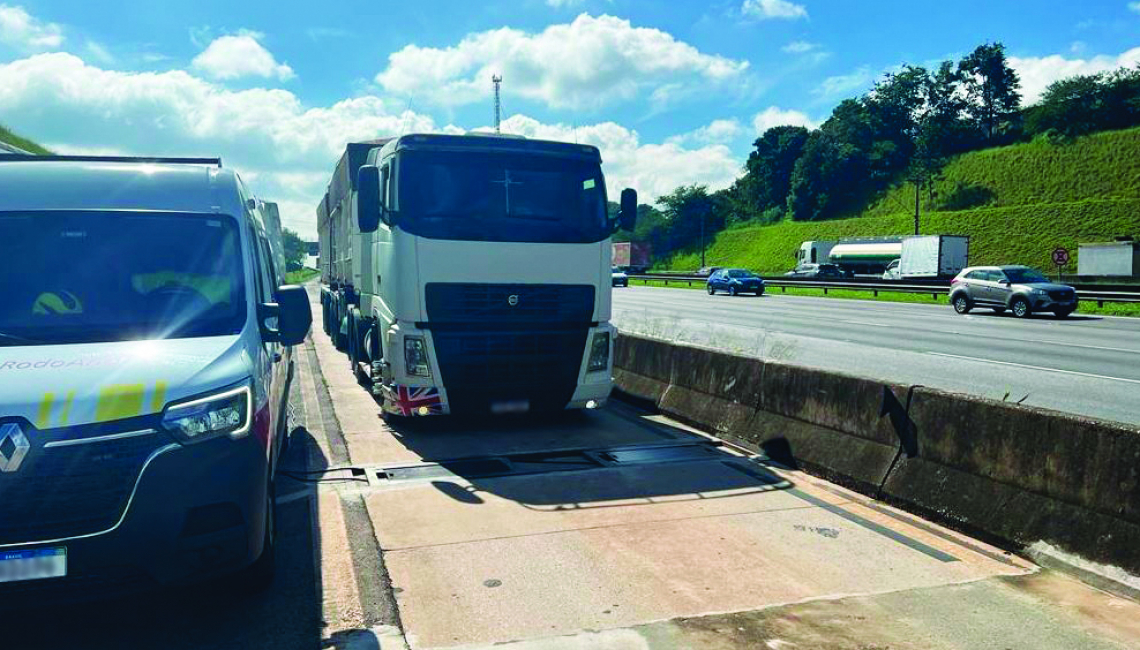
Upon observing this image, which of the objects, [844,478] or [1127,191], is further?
[1127,191]

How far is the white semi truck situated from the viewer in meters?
8.21

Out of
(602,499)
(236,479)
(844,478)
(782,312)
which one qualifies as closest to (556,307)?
(602,499)

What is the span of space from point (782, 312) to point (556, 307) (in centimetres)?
2161

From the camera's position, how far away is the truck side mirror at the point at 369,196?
28.4 feet

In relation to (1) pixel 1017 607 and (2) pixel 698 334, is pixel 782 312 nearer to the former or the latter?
(2) pixel 698 334

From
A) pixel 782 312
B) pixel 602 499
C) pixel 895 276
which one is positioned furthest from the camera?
pixel 895 276

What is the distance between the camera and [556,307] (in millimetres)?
8609

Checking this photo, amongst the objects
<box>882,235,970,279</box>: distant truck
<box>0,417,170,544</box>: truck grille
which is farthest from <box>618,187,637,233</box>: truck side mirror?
<box>882,235,970,279</box>: distant truck

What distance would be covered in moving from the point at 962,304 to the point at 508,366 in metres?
24.3

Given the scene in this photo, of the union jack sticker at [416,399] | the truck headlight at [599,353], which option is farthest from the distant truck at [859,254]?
the union jack sticker at [416,399]

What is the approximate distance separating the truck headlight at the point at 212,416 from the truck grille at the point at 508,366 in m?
4.18

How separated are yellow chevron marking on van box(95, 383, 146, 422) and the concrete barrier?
5025mm

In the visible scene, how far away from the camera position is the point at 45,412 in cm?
353

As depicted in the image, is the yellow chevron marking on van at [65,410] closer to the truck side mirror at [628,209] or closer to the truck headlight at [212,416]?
the truck headlight at [212,416]
